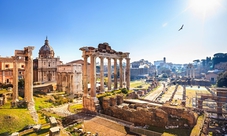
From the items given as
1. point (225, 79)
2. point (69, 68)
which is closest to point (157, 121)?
point (69, 68)

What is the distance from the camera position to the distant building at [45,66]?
158ft

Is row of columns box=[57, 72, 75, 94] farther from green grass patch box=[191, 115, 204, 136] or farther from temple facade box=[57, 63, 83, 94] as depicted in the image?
green grass patch box=[191, 115, 204, 136]

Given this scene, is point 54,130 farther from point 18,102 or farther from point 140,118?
point 18,102

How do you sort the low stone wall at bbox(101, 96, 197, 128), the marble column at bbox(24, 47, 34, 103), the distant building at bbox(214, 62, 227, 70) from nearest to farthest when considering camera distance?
the low stone wall at bbox(101, 96, 197, 128), the marble column at bbox(24, 47, 34, 103), the distant building at bbox(214, 62, 227, 70)

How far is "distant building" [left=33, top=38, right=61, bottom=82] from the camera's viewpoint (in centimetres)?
4803

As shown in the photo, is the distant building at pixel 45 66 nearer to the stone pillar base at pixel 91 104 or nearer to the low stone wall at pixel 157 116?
the stone pillar base at pixel 91 104

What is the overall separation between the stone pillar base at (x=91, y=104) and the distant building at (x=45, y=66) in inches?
1353

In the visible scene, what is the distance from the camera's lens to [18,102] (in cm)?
2006

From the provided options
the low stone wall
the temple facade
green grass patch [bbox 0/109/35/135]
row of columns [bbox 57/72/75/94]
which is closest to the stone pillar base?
the low stone wall

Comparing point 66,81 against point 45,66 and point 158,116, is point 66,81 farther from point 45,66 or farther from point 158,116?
point 158,116

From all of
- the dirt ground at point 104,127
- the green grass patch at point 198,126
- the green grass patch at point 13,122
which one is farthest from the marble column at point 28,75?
the green grass patch at point 198,126

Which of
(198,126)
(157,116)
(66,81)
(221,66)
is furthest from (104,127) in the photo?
(221,66)

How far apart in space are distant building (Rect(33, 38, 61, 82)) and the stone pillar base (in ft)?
113

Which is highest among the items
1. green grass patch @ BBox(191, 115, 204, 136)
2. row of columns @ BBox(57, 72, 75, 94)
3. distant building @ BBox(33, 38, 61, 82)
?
distant building @ BBox(33, 38, 61, 82)
